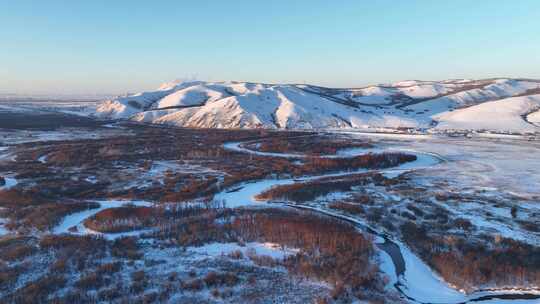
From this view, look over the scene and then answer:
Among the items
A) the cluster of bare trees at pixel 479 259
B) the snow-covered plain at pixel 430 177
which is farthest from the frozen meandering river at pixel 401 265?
the cluster of bare trees at pixel 479 259

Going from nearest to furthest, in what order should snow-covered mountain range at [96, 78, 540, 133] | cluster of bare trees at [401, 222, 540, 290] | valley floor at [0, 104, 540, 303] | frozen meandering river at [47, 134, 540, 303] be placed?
frozen meandering river at [47, 134, 540, 303], valley floor at [0, 104, 540, 303], cluster of bare trees at [401, 222, 540, 290], snow-covered mountain range at [96, 78, 540, 133]

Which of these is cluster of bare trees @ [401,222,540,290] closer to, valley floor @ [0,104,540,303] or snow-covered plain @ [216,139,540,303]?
valley floor @ [0,104,540,303]

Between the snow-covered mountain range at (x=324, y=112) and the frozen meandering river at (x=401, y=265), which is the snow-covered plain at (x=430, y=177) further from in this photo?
the snow-covered mountain range at (x=324, y=112)

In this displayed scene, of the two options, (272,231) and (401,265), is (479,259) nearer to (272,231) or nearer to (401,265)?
(401,265)

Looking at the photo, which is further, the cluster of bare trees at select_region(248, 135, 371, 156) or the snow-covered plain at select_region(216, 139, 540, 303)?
the cluster of bare trees at select_region(248, 135, 371, 156)

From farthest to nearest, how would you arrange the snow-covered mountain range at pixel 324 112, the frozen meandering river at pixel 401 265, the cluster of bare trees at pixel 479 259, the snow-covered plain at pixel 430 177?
the snow-covered mountain range at pixel 324 112 < the cluster of bare trees at pixel 479 259 < the snow-covered plain at pixel 430 177 < the frozen meandering river at pixel 401 265

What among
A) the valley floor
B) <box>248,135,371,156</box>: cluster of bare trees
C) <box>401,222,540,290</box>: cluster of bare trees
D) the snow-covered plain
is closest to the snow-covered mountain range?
the snow-covered plain

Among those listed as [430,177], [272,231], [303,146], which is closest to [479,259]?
[272,231]

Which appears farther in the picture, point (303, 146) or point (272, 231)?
point (303, 146)

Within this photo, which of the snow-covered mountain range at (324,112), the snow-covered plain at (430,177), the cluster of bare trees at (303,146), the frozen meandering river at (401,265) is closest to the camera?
the frozen meandering river at (401,265)

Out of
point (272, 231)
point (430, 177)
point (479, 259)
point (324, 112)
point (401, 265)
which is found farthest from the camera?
point (324, 112)

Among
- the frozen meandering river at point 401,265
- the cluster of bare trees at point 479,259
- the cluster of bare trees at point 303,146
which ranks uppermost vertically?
the cluster of bare trees at point 303,146
